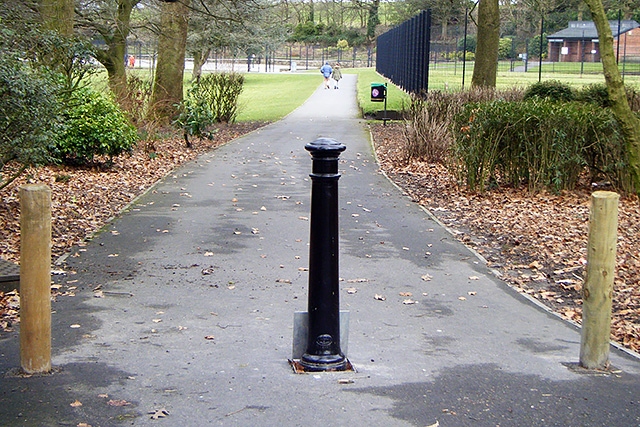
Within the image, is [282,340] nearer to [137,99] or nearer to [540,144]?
[540,144]

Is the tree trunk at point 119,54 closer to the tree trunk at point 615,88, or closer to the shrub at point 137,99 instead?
the shrub at point 137,99

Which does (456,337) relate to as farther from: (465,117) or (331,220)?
(465,117)

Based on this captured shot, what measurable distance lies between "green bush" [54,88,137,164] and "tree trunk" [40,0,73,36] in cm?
122

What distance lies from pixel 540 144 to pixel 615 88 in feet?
12.3

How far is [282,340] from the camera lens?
5.89 metres

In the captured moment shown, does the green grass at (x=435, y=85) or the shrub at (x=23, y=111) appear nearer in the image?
the shrub at (x=23, y=111)

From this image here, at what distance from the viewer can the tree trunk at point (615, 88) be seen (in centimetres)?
903

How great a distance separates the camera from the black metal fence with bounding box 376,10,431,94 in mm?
30328

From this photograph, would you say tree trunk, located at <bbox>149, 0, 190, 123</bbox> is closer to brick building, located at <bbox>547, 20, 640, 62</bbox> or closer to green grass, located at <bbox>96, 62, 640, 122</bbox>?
green grass, located at <bbox>96, 62, 640, 122</bbox>

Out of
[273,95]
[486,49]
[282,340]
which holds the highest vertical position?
[486,49]

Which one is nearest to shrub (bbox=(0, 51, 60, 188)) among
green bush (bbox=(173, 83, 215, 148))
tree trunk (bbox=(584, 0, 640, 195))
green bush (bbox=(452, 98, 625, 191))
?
tree trunk (bbox=(584, 0, 640, 195))

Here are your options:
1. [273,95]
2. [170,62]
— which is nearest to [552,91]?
[170,62]

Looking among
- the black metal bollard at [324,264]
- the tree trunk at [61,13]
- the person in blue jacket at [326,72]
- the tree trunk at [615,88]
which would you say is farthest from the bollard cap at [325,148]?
the person in blue jacket at [326,72]

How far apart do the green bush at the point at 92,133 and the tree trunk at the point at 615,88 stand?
29.1 feet
